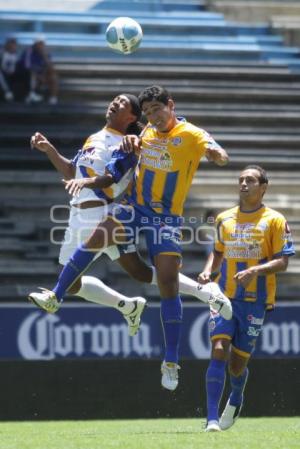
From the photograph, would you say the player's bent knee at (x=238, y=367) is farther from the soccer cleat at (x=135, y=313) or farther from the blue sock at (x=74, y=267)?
the blue sock at (x=74, y=267)

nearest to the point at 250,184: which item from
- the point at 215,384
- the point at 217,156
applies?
the point at 217,156

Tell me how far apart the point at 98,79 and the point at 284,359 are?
966 centimetres

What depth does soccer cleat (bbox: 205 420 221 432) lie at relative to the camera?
933 centimetres

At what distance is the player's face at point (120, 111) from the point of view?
1004 cm

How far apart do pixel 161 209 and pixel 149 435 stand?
6.09 feet

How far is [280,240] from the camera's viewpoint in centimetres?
961

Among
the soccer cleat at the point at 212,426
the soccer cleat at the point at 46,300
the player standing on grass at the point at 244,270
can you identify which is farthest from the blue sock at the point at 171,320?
the soccer cleat at the point at 46,300

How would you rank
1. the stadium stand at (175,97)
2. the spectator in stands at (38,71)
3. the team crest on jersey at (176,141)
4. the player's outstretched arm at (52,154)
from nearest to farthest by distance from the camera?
the team crest on jersey at (176,141)
the player's outstretched arm at (52,154)
the stadium stand at (175,97)
the spectator in stands at (38,71)

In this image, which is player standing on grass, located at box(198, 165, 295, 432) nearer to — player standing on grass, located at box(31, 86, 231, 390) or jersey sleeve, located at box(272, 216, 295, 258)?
jersey sleeve, located at box(272, 216, 295, 258)

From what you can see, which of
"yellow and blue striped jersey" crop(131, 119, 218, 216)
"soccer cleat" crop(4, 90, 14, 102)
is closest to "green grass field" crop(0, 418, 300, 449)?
"yellow and blue striped jersey" crop(131, 119, 218, 216)

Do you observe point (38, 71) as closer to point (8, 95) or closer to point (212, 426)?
point (8, 95)

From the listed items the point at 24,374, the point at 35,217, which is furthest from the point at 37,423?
the point at 35,217

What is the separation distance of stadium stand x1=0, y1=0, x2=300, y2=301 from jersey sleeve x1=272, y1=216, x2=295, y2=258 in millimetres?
7513

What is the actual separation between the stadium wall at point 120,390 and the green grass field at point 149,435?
0.82 m
